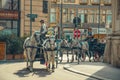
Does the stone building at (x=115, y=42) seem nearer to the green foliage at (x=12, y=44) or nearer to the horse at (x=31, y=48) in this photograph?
the horse at (x=31, y=48)

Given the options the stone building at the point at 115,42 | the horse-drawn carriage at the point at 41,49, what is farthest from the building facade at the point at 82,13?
the horse-drawn carriage at the point at 41,49

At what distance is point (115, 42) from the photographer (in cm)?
2100

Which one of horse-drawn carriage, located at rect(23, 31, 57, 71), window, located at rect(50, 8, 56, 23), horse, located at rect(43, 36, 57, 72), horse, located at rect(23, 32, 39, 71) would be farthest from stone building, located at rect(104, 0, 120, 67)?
window, located at rect(50, 8, 56, 23)

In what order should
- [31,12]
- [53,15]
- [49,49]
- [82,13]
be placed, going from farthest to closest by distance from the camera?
[82,13]
[53,15]
[31,12]
[49,49]

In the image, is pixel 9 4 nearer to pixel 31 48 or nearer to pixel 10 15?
pixel 10 15

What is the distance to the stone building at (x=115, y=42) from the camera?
20391mm

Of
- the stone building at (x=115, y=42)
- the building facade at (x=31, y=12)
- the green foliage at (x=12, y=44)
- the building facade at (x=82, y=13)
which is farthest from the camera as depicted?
the building facade at (x=82, y=13)

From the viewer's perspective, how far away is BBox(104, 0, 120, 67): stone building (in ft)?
66.9

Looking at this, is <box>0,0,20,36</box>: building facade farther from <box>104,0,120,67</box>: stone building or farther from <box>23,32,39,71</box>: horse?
<box>23,32,39,71</box>: horse

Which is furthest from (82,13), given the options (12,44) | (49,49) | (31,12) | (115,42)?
(49,49)

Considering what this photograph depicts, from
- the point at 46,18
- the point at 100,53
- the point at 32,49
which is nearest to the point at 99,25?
the point at 46,18

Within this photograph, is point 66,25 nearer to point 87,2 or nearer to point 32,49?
point 87,2

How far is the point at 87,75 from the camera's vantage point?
53.2ft

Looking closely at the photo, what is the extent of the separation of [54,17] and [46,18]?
1149 inches
